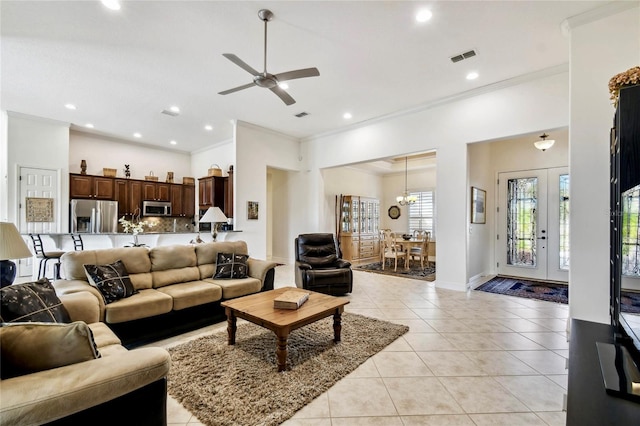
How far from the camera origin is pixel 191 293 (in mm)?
3164

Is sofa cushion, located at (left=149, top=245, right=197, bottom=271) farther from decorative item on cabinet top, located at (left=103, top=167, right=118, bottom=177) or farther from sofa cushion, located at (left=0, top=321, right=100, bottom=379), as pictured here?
decorative item on cabinet top, located at (left=103, top=167, right=118, bottom=177)

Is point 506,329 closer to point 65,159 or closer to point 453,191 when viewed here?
point 453,191

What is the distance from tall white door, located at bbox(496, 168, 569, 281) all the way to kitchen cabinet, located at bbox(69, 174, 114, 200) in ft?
30.7

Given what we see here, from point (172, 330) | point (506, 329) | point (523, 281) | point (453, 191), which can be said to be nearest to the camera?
point (172, 330)

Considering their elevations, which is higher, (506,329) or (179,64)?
(179,64)

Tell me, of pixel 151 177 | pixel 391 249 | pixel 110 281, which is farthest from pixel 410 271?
pixel 151 177

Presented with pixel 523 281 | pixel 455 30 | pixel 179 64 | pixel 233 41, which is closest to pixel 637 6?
pixel 455 30

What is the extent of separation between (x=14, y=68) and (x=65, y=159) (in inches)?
108

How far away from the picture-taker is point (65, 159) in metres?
6.12

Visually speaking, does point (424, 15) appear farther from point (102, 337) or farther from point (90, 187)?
point (90, 187)

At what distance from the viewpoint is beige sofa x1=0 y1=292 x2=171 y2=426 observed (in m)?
1.04

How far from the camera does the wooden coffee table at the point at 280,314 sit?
7.66 ft

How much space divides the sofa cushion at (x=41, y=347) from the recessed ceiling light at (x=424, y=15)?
3.73 metres

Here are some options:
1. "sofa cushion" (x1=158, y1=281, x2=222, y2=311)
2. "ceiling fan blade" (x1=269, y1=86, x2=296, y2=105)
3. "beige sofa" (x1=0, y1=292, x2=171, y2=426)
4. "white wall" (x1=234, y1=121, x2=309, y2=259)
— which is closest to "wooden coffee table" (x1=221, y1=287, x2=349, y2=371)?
"sofa cushion" (x1=158, y1=281, x2=222, y2=311)
